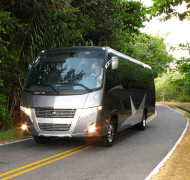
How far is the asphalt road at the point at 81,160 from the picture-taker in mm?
5949

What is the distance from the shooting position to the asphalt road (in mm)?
5949

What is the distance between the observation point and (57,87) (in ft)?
27.3

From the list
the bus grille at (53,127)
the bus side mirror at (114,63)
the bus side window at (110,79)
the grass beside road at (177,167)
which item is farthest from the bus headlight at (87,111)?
the grass beside road at (177,167)

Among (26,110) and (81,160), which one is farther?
(26,110)

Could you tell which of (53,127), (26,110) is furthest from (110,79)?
(26,110)

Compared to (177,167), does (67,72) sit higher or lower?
higher

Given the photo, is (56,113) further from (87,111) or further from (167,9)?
(167,9)

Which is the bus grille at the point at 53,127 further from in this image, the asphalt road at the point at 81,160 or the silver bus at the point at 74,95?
the asphalt road at the point at 81,160

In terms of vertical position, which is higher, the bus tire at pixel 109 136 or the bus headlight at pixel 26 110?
the bus headlight at pixel 26 110

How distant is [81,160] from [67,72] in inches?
109

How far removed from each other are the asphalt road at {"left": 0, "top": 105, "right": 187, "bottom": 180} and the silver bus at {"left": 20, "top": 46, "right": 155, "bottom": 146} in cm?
54

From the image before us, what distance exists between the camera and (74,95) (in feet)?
26.4

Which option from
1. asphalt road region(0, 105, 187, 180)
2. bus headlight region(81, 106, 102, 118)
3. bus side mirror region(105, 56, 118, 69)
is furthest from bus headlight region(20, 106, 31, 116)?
bus side mirror region(105, 56, 118, 69)

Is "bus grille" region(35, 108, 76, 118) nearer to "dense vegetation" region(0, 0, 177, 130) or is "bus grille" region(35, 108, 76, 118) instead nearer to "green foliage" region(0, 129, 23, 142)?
"green foliage" region(0, 129, 23, 142)
